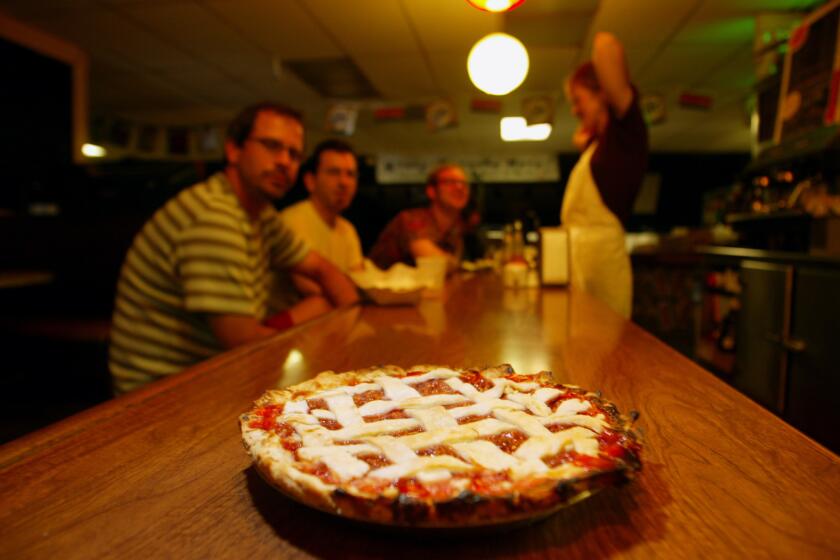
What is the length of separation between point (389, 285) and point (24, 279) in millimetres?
2572

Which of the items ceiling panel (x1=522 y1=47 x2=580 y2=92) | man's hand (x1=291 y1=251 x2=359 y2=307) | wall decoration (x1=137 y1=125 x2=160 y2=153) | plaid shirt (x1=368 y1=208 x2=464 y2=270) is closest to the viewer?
man's hand (x1=291 y1=251 x2=359 y2=307)

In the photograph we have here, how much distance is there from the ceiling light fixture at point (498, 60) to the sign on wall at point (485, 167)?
24.4 feet

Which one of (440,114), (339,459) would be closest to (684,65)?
(440,114)

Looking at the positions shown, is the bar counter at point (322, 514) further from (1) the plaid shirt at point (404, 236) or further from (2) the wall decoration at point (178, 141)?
(2) the wall decoration at point (178, 141)

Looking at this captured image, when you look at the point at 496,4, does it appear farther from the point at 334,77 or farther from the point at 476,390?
the point at 334,77

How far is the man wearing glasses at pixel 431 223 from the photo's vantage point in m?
3.65

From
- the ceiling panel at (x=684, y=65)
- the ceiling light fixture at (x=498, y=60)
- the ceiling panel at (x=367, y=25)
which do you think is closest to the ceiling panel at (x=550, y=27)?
the ceiling panel at (x=367, y=25)

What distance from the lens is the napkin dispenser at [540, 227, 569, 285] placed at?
2350mm

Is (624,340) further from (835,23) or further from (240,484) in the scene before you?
(835,23)

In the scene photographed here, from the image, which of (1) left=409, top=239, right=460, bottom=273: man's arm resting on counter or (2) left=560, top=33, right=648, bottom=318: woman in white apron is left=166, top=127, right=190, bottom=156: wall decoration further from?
(2) left=560, top=33, right=648, bottom=318: woman in white apron

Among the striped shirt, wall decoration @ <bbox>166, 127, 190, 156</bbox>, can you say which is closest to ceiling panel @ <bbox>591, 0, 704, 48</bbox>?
the striped shirt

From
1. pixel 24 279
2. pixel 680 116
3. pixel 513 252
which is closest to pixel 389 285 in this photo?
pixel 513 252

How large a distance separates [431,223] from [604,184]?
159 centimetres

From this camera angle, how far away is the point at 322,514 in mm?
402
